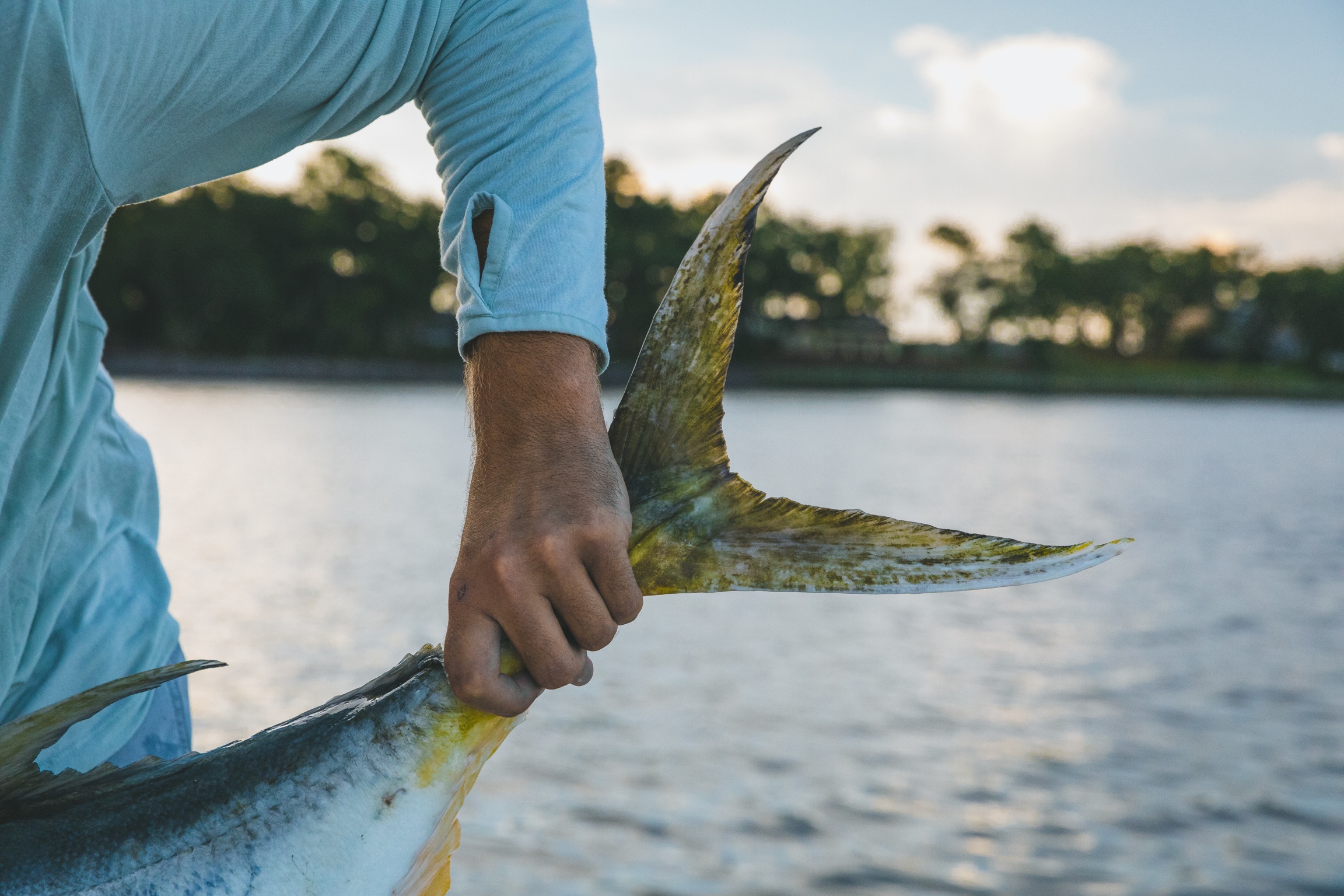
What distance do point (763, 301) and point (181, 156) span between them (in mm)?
85754

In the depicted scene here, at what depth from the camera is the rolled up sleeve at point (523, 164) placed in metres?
1.36

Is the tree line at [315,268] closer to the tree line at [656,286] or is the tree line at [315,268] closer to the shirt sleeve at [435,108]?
the tree line at [656,286]

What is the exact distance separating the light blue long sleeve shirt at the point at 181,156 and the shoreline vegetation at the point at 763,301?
52065 millimetres

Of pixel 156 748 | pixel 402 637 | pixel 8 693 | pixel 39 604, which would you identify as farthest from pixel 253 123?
pixel 402 637

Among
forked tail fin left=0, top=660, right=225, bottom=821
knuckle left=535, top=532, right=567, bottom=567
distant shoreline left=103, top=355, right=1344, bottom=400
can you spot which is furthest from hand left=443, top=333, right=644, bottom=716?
distant shoreline left=103, top=355, right=1344, bottom=400

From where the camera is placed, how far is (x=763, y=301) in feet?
283

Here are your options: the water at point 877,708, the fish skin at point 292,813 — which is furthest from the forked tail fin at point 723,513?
the water at point 877,708

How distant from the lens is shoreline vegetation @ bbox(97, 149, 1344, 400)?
232 feet

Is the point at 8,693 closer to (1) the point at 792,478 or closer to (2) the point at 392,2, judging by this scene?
(2) the point at 392,2

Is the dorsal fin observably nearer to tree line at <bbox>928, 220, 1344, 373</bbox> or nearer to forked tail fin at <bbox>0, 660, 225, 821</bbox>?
forked tail fin at <bbox>0, 660, 225, 821</bbox>

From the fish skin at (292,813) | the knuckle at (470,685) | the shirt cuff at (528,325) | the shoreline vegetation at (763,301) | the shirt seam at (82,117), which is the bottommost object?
the fish skin at (292,813)

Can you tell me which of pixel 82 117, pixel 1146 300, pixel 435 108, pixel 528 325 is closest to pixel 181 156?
pixel 82 117

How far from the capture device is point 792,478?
3020 centimetres

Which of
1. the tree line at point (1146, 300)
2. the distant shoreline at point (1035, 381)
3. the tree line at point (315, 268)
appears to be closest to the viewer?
the tree line at point (315, 268)
